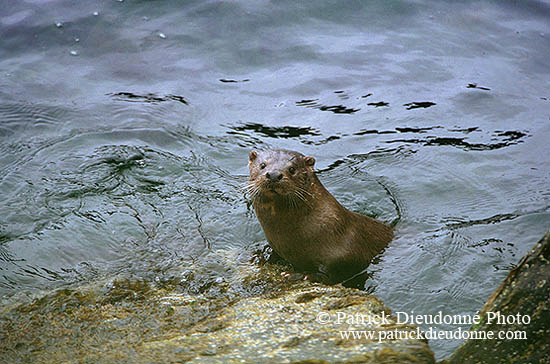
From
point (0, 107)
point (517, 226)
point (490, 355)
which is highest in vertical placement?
point (490, 355)

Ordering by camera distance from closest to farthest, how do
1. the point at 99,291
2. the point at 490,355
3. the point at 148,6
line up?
the point at 490,355 < the point at 99,291 < the point at 148,6

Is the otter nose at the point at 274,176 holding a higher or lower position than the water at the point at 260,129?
higher

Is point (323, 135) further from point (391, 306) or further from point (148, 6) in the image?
point (148, 6)

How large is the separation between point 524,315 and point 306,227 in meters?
2.35

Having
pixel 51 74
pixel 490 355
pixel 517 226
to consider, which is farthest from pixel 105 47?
pixel 490 355

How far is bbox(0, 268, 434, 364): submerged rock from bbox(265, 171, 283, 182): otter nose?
0.81m

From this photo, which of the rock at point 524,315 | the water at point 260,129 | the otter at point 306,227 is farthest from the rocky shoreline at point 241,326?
the water at point 260,129

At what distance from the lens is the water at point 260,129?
5488 millimetres

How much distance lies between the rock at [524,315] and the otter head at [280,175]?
7.20 feet

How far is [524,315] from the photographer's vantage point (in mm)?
2979

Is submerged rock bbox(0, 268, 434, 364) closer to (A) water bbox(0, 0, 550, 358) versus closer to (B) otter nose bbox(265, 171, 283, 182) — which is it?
(A) water bbox(0, 0, 550, 358)

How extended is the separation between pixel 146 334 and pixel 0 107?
17.4ft

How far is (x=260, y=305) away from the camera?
13.4 ft

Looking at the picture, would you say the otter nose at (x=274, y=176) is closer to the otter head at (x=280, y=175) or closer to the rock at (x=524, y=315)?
the otter head at (x=280, y=175)
